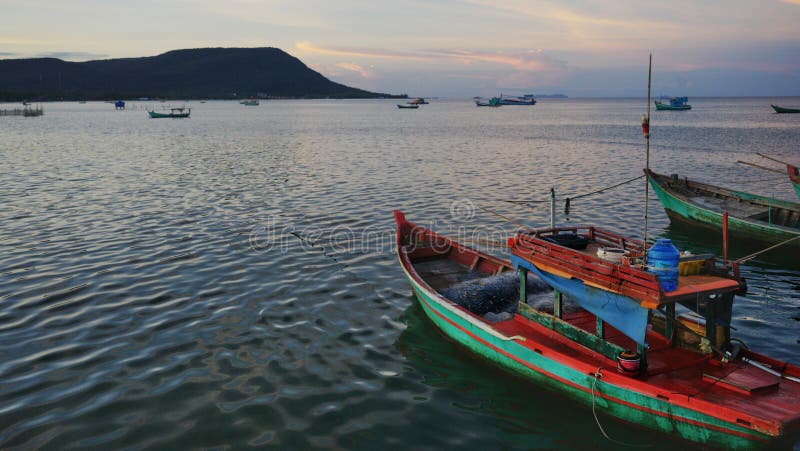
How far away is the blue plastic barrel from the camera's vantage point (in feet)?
29.1

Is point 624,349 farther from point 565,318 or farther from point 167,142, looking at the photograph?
point 167,142

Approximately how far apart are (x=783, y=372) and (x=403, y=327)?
25.5ft

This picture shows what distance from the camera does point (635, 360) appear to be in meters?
8.96

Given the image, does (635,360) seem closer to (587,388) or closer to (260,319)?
(587,388)

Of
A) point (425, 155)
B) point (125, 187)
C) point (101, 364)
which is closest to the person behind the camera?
point (101, 364)

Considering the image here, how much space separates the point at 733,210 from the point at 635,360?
16968 millimetres

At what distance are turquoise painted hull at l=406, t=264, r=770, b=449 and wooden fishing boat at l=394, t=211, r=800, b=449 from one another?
0.06ft

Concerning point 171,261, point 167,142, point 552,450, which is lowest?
point 552,450

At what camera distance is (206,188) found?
3188 cm

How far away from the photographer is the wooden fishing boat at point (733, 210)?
19688 mm

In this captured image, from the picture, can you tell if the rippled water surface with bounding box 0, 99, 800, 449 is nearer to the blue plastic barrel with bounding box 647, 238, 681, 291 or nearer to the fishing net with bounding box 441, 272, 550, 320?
the fishing net with bounding box 441, 272, 550, 320

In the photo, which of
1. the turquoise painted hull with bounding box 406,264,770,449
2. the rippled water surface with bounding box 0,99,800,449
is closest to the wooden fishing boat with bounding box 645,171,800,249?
the rippled water surface with bounding box 0,99,800,449

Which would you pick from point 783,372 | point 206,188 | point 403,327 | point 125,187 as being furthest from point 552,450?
point 125,187

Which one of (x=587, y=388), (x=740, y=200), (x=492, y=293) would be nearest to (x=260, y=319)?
(x=492, y=293)
